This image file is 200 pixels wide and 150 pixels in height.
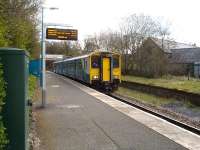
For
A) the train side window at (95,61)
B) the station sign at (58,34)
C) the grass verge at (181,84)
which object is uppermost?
the station sign at (58,34)

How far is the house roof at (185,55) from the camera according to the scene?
76125 mm

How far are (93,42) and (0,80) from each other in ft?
303

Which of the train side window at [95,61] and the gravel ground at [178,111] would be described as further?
the train side window at [95,61]

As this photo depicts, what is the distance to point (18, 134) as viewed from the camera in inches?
235

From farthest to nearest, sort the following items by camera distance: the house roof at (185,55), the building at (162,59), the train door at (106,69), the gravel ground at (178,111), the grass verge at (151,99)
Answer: the house roof at (185,55) < the building at (162,59) < the train door at (106,69) < the grass verge at (151,99) < the gravel ground at (178,111)

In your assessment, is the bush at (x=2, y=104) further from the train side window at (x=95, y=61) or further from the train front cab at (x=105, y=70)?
the train side window at (x=95, y=61)

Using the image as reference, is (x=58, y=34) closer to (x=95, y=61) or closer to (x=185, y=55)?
(x=95, y=61)

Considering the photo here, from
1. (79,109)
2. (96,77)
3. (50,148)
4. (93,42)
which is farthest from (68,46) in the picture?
(50,148)

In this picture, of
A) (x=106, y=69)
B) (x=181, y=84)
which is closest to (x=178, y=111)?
(x=106, y=69)

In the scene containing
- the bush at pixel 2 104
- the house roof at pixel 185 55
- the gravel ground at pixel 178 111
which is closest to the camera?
the bush at pixel 2 104

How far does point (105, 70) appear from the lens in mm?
33531

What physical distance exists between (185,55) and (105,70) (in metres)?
47.8

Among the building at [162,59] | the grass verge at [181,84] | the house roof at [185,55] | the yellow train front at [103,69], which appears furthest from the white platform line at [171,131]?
the house roof at [185,55]

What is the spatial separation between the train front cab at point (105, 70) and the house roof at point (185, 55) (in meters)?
43.2
